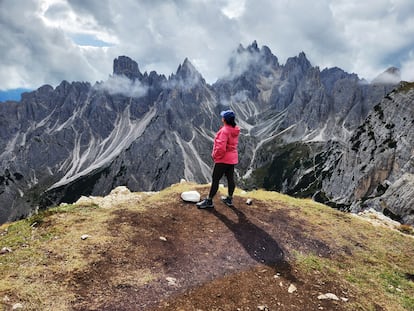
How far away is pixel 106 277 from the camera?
9.84 metres

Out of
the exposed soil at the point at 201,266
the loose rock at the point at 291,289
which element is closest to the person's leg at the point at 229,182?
the exposed soil at the point at 201,266

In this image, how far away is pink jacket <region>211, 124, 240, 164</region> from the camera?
639 inches

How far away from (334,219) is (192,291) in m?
11.7

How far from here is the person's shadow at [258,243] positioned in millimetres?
12188

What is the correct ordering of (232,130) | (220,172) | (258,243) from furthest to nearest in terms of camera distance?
1. (220,172)
2. (232,130)
3. (258,243)

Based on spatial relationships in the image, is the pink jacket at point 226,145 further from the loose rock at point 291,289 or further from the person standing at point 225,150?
the loose rock at point 291,289

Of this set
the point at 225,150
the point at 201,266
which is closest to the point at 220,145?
the point at 225,150

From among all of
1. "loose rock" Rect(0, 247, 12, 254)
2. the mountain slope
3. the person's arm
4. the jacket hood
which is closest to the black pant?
the person's arm

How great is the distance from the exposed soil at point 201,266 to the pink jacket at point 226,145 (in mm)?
3024

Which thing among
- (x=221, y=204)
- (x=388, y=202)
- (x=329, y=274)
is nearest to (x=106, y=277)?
(x=329, y=274)

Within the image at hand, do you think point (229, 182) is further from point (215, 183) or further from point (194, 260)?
point (194, 260)

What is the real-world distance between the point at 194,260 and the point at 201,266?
463mm

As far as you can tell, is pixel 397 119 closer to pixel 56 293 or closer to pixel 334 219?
pixel 334 219

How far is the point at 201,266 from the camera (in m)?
11.4
